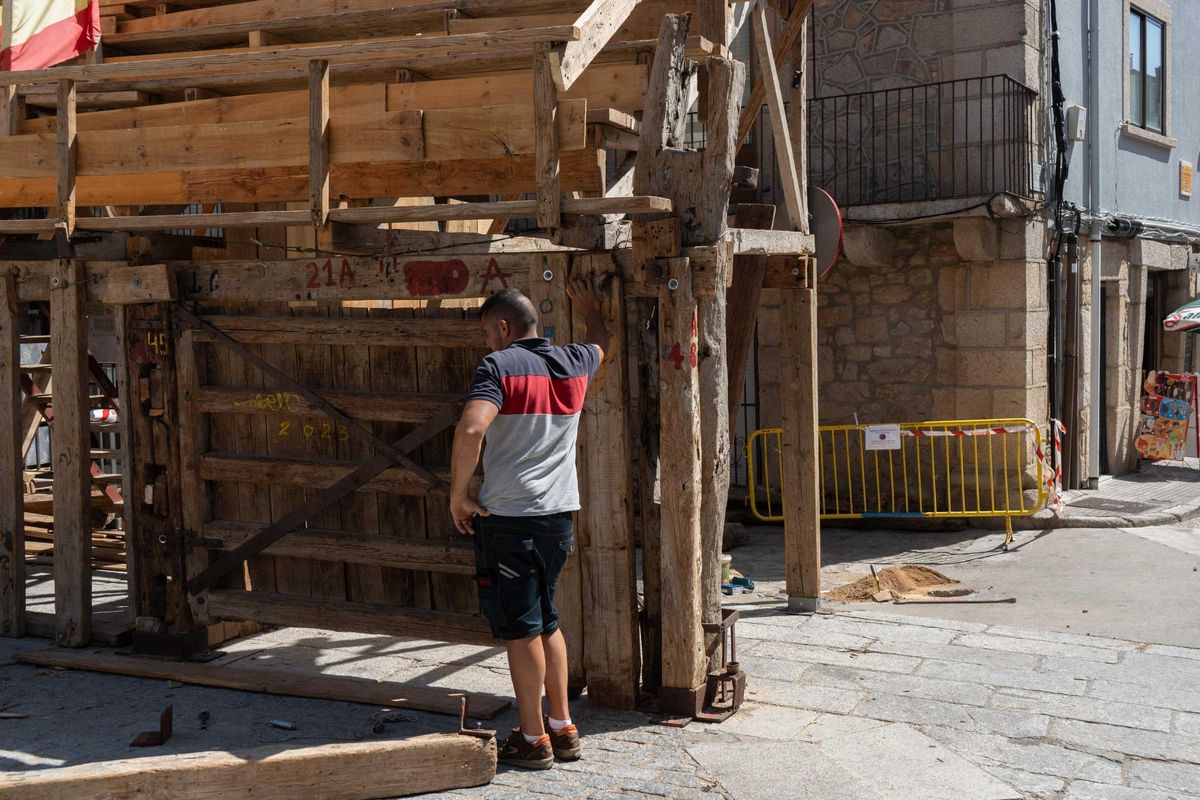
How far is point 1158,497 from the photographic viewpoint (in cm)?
1261

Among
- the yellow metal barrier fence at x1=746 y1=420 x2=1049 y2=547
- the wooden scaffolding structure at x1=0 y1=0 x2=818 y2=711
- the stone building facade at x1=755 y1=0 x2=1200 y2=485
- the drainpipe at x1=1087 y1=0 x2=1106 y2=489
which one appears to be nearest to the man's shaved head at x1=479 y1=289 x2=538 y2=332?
the wooden scaffolding structure at x1=0 y1=0 x2=818 y2=711

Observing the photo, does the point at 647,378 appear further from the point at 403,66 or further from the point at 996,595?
the point at 996,595

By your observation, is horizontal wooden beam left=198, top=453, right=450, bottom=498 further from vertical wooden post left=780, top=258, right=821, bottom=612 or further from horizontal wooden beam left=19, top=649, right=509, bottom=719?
vertical wooden post left=780, top=258, right=821, bottom=612

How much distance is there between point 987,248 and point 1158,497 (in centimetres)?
334

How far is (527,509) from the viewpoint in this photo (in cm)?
521

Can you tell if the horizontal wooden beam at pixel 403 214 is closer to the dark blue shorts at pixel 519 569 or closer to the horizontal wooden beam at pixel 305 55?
the horizontal wooden beam at pixel 305 55

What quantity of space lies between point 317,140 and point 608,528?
2265 mm

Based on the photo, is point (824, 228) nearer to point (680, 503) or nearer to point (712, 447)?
point (712, 447)

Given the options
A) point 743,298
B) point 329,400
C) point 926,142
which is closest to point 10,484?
point 329,400

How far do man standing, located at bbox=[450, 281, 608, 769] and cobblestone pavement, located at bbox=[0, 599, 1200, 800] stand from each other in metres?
0.26

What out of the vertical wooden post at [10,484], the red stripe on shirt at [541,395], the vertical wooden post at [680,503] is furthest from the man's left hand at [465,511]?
the vertical wooden post at [10,484]

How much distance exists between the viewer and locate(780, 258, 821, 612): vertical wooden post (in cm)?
807

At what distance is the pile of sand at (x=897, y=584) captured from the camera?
8.92 m

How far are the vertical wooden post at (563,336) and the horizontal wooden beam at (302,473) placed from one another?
0.80m
